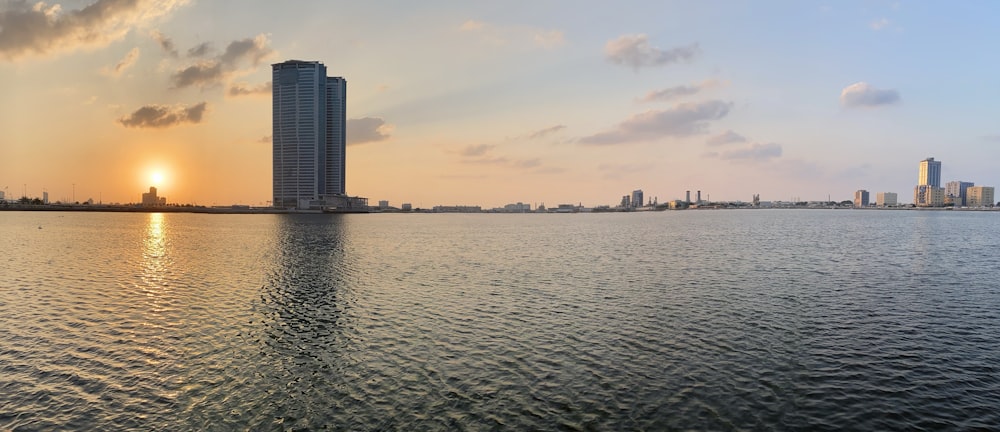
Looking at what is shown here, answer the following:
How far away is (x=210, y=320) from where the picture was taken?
45.6 metres

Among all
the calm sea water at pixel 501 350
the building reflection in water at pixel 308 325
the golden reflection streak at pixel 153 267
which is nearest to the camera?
the calm sea water at pixel 501 350

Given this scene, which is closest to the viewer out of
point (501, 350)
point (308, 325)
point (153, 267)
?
point (501, 350)

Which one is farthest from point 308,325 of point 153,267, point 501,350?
point 153,267

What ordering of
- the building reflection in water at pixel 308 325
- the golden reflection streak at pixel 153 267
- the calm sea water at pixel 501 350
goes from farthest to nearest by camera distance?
the golden reflection streak at pixel 153 267 < the building reflection in water at pixel 308 325 < the calm sea water at pixel 501 350

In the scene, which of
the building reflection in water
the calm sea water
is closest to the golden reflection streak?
the calm sea water

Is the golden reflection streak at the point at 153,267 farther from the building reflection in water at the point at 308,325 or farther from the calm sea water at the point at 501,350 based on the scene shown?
the building reflection in water at the point at 308,325

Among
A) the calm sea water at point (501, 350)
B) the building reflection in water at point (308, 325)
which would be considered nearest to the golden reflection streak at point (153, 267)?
the calm sea water at point (501, 350)

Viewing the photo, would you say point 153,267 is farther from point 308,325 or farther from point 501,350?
point 501,350

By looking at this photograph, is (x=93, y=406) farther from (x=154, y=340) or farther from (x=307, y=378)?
(x=154, y=340)

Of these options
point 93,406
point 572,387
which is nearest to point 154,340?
point 93,406

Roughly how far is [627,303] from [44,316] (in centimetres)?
5505

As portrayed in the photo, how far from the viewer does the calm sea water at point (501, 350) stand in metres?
25.7

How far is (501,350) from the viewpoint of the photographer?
3594cm

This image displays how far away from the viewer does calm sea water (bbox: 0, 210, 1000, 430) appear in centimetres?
2573
